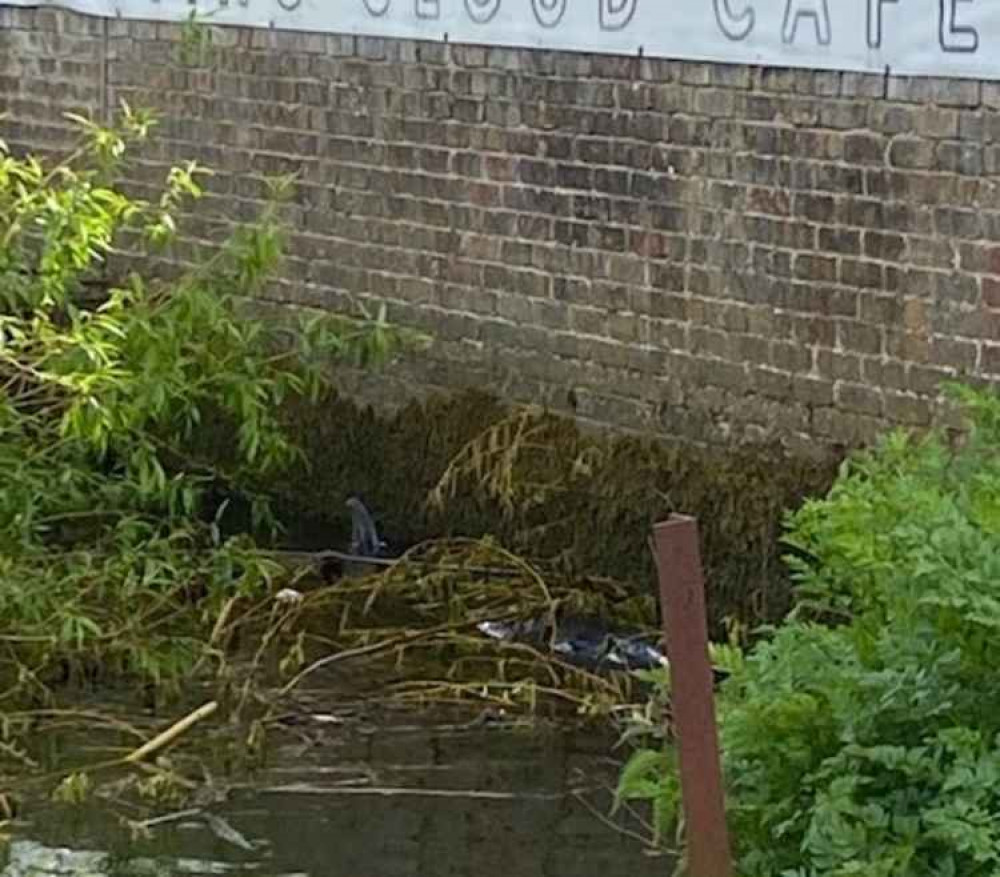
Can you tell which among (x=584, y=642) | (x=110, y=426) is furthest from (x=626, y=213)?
(x=110, y=426)

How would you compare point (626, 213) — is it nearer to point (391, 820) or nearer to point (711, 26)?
point (711, 26)

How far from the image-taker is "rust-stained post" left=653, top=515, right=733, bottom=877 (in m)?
4.34

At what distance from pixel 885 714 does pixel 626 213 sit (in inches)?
224

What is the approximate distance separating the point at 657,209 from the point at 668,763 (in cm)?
510

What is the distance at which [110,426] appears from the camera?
9.14 m

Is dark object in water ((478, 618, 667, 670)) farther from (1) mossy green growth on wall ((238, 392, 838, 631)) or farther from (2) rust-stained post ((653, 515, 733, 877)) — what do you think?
(2) rust-stained post ((653, 515, 733, 877))

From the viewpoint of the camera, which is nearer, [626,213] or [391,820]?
[391,820]

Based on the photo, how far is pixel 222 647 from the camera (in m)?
9.21

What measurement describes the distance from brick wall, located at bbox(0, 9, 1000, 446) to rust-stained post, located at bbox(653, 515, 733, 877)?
444cm

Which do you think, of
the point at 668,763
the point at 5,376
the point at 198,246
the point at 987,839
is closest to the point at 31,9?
the point at 198,246

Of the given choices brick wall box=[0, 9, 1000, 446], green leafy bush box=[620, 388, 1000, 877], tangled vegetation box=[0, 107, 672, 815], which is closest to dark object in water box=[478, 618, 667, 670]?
tangled vegetation box=[0, 107, 672, 815]

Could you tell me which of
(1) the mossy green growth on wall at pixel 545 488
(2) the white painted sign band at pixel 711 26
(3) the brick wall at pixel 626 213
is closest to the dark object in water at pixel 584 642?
(1) the mossy green growth on wall at pixel 545 488

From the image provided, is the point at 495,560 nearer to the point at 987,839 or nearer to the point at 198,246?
the point at 198,246

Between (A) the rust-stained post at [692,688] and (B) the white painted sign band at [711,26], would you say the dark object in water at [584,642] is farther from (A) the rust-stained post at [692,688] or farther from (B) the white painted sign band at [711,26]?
(A) the rust-stained post at [692,688]
